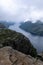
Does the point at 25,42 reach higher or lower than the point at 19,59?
higher

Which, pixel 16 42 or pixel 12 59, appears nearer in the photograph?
pixel 12 59

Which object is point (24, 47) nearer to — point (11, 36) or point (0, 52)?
point (11, 36)

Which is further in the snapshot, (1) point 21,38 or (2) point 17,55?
(1) point 21,38

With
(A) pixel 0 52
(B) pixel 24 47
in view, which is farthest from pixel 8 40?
(A) pixel 0 52

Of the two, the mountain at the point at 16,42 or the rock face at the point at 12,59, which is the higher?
the mountain at the point at 16,42

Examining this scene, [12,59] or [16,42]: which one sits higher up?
[16,42]

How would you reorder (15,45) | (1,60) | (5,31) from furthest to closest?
(5,31) → (15,45) → (1,60)

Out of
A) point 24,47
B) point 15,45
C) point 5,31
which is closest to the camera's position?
point 15,45

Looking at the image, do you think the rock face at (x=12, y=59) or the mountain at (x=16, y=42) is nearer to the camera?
the rock face at (x=12, y=59)

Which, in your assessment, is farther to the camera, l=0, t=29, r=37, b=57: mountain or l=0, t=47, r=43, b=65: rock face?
l=0, t=29, r=37, b=57: mountain

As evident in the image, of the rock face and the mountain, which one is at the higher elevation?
the mountain

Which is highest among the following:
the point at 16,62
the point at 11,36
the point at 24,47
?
the point at 11,36
